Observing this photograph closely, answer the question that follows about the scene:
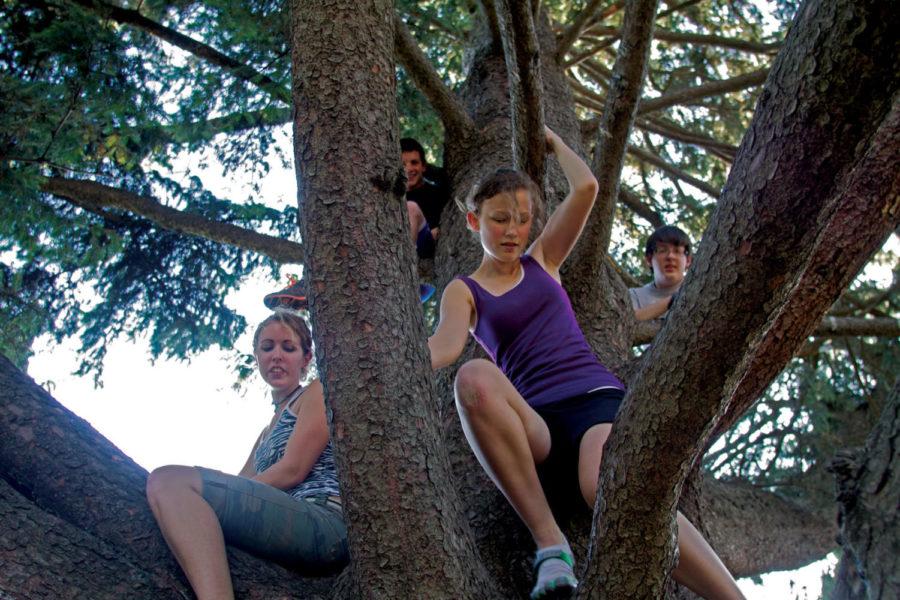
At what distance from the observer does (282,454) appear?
296 centimetres

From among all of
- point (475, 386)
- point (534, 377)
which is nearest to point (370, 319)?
point (475, 386)

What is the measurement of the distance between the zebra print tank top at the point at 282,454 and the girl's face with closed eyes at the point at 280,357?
16cm

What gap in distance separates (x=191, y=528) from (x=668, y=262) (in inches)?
139

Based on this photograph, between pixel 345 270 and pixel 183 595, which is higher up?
pixel 345 270

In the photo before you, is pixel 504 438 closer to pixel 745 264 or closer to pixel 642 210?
pixel 745 264

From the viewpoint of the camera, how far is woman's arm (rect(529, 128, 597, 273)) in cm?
302

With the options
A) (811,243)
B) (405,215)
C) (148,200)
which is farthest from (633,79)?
(148,200)

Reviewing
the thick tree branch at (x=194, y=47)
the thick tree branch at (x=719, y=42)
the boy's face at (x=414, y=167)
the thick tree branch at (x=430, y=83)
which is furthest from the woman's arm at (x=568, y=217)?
the thick tree branch at (x=719, y=42)

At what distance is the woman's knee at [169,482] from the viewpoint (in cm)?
230

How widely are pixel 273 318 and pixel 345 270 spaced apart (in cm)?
132

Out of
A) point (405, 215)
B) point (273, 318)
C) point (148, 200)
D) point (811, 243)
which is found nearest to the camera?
point (811, 243)

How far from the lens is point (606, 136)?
3.07 m

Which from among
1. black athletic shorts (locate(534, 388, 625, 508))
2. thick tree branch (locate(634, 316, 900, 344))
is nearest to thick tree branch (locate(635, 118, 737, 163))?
thick tree branch (locate(634, 316, 900, 344))

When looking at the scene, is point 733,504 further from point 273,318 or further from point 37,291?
point 37,291
